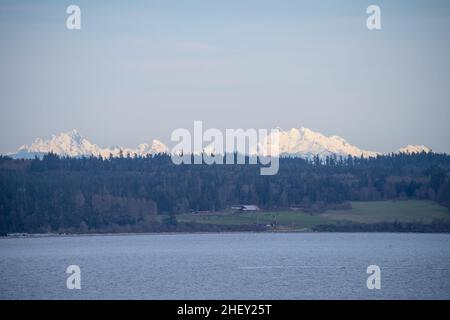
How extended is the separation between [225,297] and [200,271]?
27.3 m

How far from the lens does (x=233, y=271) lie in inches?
4077

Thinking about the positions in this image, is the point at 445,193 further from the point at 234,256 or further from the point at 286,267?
the point at 286,267

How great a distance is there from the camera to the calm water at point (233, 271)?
8025 centimetres

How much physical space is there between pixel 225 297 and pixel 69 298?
12755 mm

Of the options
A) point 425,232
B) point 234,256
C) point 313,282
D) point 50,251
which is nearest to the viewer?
point 313,282

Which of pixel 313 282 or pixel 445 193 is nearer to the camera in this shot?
pixel 313 282

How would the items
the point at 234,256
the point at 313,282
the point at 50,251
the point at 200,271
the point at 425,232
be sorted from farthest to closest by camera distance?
the point at 425,232 < the point at 50,251 < the point at 234,256 < the point at 200,271 < the point at 313,282

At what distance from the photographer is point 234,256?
132625 millimetres

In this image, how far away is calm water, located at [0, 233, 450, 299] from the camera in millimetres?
80250

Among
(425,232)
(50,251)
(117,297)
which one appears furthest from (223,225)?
(117,297)

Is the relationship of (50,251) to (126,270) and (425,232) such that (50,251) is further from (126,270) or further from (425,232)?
(425,232)
